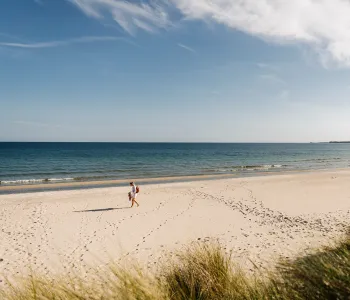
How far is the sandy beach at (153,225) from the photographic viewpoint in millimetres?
8734

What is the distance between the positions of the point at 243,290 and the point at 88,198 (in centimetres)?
1604

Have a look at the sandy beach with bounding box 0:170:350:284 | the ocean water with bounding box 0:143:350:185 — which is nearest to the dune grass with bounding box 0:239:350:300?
the sandy beach with bounding box 0:170:350:284

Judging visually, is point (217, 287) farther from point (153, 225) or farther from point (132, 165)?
point (132, 165)

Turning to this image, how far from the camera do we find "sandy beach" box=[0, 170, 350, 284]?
8.73m

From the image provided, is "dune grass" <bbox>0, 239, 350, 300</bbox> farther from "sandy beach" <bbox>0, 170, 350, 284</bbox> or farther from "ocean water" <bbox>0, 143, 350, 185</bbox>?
"ocean water" <bbox>0, 143, 350, 185</bbox>

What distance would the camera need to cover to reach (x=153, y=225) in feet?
39.7

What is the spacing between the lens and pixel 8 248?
9562mm

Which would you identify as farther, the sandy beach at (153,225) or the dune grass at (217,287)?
the sandy beach at (153,225)

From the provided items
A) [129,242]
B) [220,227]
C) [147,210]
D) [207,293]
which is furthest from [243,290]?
[147,210]

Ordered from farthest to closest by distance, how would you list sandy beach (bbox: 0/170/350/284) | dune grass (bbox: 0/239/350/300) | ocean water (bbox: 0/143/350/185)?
ocean water (bbox: 0/143/350/185)
sandy beach (bbox: 0/170/350/284)
dune grass (bbox: 0/239/350/300)

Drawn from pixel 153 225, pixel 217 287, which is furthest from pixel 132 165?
pixel 217 287

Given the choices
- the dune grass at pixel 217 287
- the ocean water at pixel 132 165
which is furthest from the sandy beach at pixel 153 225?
the ocean water at pixel 132 165

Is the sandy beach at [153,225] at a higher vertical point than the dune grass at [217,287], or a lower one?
lower

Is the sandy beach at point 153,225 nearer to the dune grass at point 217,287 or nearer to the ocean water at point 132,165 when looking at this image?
the dune grass at point 217,287
